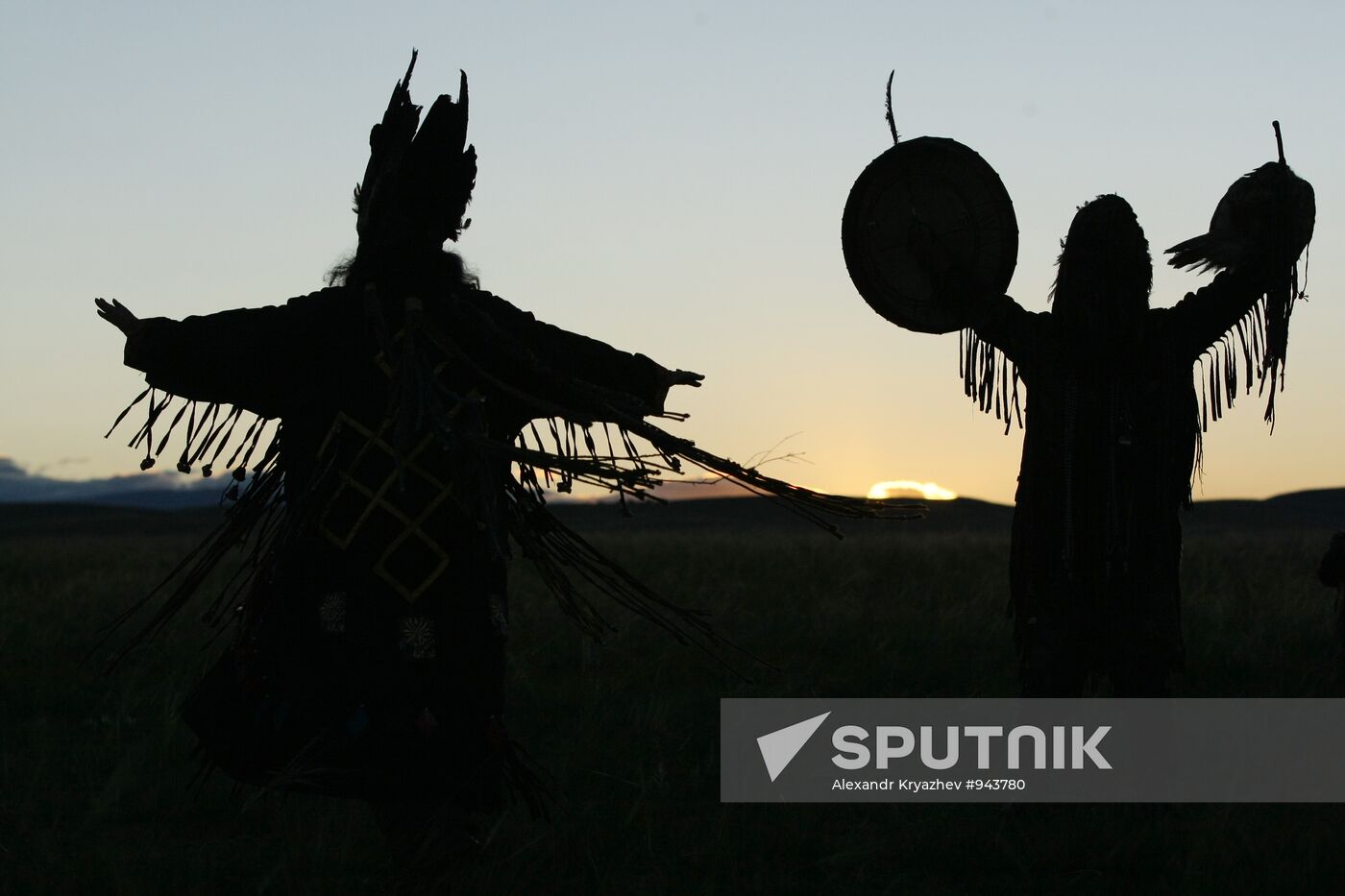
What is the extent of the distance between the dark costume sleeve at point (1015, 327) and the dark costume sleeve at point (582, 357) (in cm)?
169

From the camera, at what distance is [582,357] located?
15.0ft

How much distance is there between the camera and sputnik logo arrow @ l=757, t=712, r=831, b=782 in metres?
A: 6.11

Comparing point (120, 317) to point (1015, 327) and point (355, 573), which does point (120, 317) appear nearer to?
point (355, 573)

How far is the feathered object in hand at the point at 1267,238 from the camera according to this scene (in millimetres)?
5680

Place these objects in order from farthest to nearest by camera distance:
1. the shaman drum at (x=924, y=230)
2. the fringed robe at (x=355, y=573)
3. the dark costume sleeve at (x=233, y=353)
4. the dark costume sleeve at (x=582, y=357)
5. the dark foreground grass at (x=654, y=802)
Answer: the shaman drum at (x=924, y=230), the dark foreground grass at (x=654, y=802), the dark costume sleeve at (x=582, y=357), the dark costume sleeve at (x=233, y=353), the fringed robe at (x=355, y=573)

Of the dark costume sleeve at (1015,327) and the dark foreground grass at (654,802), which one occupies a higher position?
the dark costume sleeve at (1015,327)

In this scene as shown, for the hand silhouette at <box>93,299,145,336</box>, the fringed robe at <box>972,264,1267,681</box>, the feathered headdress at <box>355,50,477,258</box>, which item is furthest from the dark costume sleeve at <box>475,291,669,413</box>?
the fringed robe at <box>972,264,1267,681</box>

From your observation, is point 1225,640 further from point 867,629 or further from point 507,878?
point 507,878

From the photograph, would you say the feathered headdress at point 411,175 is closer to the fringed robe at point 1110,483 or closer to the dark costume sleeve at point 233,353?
the dark costume sleeve at point 233,353

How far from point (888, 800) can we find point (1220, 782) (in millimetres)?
1325

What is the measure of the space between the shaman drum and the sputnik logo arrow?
1.86m

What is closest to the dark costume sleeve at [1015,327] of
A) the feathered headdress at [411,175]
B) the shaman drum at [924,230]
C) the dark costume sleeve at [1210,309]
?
the shaman drum at [924,230]

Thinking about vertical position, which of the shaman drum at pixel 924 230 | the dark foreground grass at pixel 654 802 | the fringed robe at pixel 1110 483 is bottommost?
the dark foreground grass at pixel 654 802

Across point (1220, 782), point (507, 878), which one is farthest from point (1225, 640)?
point (507, 878)
